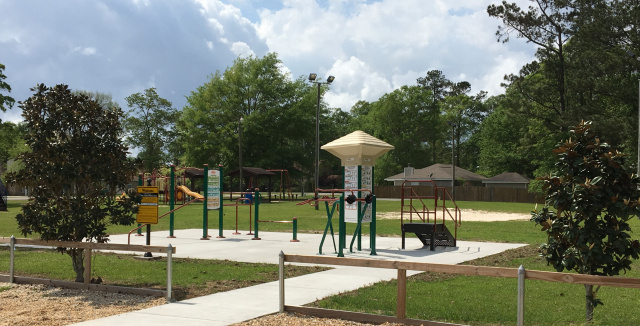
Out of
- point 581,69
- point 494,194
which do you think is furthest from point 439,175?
point 581,69

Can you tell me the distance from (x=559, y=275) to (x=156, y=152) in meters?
81.7

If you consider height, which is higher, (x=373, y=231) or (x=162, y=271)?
(x=373, y=231)

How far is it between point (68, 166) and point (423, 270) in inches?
243

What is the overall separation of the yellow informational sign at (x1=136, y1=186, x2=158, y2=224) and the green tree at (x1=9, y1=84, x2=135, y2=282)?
537cm

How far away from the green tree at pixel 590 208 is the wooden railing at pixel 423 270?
718 mm

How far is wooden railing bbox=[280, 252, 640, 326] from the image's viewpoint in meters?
6.48

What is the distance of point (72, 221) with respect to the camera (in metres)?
10.6

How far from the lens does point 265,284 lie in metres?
10.6

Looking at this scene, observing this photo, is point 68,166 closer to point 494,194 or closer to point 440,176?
point 494,194

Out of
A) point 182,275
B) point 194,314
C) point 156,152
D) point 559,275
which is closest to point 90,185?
point 182,275

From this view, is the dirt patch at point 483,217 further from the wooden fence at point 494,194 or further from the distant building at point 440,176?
the distant building at point 440,176

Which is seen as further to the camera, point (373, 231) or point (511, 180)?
point (511, 180)

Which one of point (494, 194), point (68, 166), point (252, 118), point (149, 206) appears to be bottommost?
point (149, 206)

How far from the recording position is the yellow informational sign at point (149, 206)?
1630 centimetres
